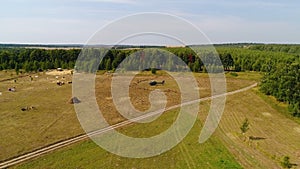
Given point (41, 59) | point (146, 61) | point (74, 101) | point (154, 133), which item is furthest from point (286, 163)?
point (41, 59)

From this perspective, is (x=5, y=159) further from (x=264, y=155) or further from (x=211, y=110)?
(x=211, y=110)

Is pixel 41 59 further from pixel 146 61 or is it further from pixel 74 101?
pixel 74 101

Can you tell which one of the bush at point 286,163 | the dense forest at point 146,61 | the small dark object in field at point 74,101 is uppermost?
the dense forest at point 146,61

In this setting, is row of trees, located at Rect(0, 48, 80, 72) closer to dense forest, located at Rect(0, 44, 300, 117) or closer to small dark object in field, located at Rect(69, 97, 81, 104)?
dense forest, located at Rect(0, 44, 300, 117)

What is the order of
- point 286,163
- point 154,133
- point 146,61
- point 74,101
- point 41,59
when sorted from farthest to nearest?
point 41,59 → point 146,61 → point 74,101 → point 154,133 → point 286,163

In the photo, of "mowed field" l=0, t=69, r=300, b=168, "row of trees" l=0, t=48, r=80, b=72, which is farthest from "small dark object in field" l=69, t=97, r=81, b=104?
"row of trees" l=0, t=48, r=80, b=72

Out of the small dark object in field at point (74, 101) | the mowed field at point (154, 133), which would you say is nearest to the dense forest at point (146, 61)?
the mowed field at point (154, 133)

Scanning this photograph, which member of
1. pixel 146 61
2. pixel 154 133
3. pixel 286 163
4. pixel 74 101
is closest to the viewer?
pixel 286 163

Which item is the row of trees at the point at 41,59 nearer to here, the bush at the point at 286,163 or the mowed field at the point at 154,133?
the mowed field at the point at 154,133

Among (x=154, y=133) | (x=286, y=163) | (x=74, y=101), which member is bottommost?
(x=286, y=163)
